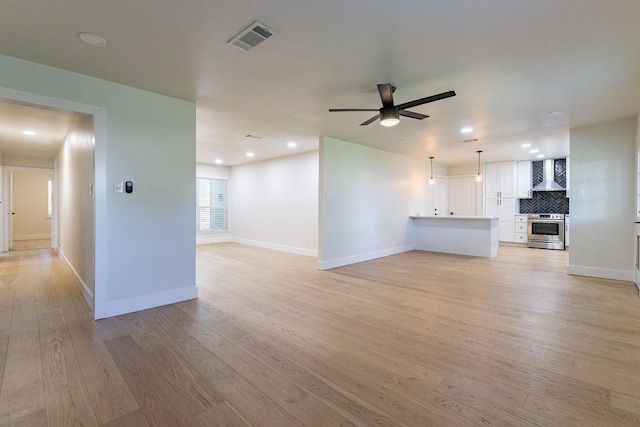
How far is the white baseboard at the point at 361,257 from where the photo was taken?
18.4 ft

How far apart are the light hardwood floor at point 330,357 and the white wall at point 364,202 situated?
172 cm

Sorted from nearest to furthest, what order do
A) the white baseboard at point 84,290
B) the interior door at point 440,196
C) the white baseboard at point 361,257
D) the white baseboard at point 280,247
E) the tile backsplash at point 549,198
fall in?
the white baseboard at point 84,290, the white baseboard at point 361,257, the white baseboard at point 280,247, the tile backsplash at point 549,198, the interior door at point 440,196

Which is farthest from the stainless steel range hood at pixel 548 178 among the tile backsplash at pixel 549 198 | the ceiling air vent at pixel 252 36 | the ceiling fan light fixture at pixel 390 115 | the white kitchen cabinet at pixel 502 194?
the ceiling air vent at pixel 252 36

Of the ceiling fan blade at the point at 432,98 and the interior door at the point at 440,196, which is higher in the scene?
the ceiling fan blade at the point at 432,98

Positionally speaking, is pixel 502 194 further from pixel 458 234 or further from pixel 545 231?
pixel 458 234

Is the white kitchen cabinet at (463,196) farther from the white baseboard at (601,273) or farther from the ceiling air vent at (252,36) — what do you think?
the ceiling air vent at (252,36)

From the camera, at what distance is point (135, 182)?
338cm

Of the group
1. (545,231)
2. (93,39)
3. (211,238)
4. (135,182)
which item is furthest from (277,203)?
(545,231)

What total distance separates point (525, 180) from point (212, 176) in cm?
917

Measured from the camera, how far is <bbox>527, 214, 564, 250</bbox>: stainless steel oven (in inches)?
309

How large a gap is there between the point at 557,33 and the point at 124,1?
121 inches

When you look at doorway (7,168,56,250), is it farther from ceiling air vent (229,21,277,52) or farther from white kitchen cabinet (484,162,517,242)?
white kitchen cabinet (484,162,517,242)

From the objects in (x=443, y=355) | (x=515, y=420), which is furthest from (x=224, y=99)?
(x=515, y=420)

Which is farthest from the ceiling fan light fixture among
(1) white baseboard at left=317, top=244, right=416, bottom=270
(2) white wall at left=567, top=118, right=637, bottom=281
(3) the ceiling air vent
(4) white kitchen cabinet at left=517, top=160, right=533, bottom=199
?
(4) white kitchen cabinet at left=517, top=160, right=533, bottom=199
